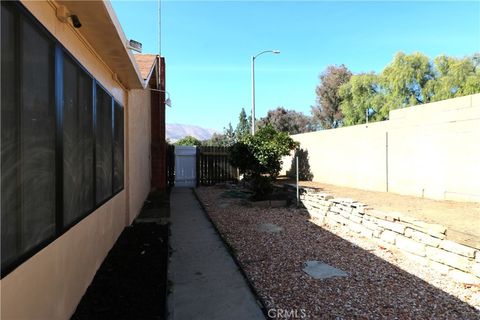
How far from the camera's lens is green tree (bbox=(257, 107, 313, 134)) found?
151 feet

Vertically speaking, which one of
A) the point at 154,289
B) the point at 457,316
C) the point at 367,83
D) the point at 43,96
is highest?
the point at 367,83

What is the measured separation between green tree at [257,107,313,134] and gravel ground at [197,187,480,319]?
128 feet

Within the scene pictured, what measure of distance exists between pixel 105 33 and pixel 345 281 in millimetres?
4128

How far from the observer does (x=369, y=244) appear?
667 cm

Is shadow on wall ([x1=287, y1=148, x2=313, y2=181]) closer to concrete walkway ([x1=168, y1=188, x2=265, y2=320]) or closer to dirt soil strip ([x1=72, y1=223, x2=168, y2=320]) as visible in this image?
concrete walkway ([x1=168, y1=188, x2=265, y2=320])

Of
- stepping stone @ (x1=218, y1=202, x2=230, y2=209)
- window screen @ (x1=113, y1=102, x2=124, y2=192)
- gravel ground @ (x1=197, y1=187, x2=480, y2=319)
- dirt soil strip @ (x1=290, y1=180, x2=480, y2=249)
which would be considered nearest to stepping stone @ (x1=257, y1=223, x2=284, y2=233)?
gravel ground @ (x1=197, y1=187, x2=480, y2=319)

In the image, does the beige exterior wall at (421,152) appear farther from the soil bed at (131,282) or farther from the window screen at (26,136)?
the window screen at (26,136)

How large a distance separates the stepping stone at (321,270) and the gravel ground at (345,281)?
0.10 m

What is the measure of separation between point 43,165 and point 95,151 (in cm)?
166

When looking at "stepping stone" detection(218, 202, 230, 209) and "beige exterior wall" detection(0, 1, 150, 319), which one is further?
"stepping stone" detection(218, 202, 230, 209)

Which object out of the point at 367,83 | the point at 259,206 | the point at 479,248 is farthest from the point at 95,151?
the point at 367,83

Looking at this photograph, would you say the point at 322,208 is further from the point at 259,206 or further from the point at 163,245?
the point at 163,245

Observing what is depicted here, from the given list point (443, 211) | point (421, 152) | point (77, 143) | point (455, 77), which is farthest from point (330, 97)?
point (77, 143)

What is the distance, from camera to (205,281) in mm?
4496
